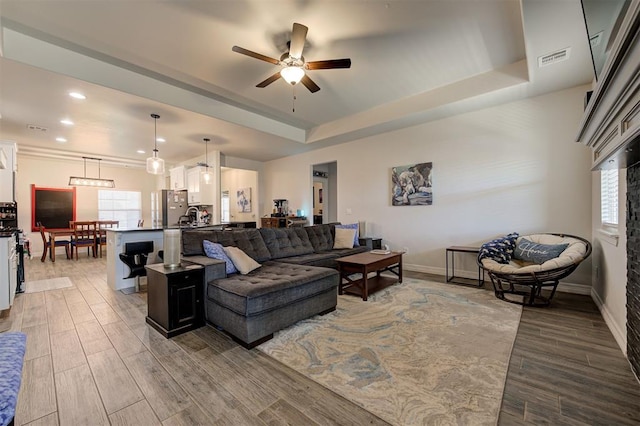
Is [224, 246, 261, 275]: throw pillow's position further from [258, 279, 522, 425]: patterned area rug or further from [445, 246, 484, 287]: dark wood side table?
[445, 246, 484, 287]: dark wood side table

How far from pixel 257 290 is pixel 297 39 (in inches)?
95.0

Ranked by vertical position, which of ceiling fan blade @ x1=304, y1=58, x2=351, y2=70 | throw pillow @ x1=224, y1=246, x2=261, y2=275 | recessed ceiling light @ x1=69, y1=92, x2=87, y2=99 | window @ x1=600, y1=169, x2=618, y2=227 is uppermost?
recessed ceiling light @ x1=69, y1=92, x2=87, y2=99

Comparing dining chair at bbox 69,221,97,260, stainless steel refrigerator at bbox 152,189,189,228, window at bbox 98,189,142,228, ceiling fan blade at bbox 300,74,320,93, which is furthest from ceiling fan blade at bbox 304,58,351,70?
window at bbox 98,189,142,228

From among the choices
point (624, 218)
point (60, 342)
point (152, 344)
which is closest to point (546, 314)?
point (624, 218)

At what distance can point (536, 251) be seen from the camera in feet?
11.7

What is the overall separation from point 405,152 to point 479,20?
2667 millimetres

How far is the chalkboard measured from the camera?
7.63 metres

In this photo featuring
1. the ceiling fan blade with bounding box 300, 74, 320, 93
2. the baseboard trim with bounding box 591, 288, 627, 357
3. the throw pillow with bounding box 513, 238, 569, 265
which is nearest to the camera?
the baseboard trim with bounding box 591, 288, 627, 357

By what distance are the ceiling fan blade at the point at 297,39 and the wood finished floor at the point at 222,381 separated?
2870 millimetres

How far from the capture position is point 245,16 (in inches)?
106

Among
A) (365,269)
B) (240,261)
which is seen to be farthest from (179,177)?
(365,269)

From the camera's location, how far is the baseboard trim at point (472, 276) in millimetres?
3630

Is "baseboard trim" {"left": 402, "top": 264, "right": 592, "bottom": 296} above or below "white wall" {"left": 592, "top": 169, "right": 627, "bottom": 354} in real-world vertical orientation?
below

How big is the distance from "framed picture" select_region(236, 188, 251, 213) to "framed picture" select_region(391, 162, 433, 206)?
201 inches
